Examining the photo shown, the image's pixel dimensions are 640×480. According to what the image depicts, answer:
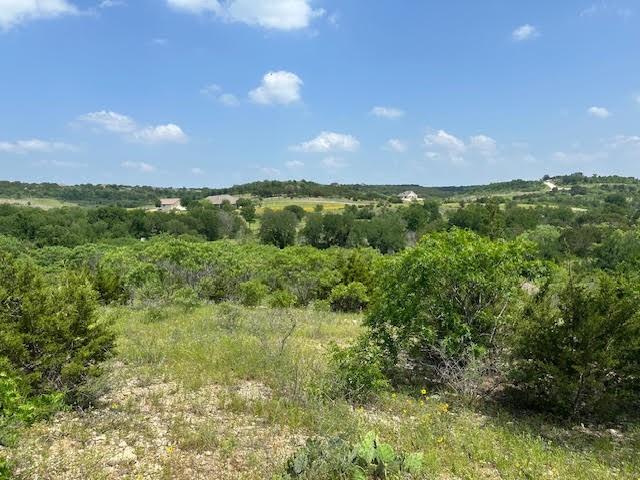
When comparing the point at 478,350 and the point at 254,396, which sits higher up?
the point at 478,350

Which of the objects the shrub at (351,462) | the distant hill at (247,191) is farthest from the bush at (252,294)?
the distant hill at (247,191)

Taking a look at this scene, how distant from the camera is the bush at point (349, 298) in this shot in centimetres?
1803

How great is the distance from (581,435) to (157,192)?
581ft

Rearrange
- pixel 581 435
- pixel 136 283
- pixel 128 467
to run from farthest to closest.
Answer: pixel 136 283, pixel 581 435, pixel 128 467

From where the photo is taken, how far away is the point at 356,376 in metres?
6.80

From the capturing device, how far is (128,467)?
14.7 feet

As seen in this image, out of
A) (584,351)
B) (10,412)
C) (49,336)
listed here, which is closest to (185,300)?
(49,336)

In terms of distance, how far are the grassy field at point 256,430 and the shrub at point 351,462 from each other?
0.24 metres

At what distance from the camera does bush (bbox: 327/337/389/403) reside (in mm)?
6707

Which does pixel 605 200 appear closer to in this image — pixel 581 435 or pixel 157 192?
pixel 581 435

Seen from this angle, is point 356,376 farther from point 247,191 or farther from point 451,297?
point 247,191

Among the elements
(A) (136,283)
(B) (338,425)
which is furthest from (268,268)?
(B) (338,425)

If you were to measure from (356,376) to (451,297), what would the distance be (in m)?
2.32

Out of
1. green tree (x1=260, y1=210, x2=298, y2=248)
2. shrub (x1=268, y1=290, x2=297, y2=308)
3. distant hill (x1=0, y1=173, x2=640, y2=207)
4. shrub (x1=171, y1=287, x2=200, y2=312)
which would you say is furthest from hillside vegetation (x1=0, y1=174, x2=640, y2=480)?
distant hill (x1=0, y1=173, x2=640, y2=207)
